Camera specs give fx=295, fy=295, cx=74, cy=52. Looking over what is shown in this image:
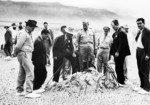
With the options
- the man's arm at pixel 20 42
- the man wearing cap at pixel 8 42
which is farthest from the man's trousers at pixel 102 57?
the man wearing cap at pixel 8 42

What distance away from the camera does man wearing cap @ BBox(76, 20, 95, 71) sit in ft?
29.3

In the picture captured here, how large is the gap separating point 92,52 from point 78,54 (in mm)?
462

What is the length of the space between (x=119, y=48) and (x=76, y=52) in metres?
1.70

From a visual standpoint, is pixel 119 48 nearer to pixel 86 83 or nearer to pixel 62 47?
pixel 86 83

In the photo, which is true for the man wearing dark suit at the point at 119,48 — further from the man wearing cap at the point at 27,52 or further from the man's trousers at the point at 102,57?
the man wearing cap at the point at 27,52

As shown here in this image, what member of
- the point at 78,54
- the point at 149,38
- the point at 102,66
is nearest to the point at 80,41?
the point at 78,54

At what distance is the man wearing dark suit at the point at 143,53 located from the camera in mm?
7367

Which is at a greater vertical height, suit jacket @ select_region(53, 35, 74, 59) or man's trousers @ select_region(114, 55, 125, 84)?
suit jacket @ select_region(53, 35, 74, 59)

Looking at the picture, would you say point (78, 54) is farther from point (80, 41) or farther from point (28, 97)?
point (28, 97)

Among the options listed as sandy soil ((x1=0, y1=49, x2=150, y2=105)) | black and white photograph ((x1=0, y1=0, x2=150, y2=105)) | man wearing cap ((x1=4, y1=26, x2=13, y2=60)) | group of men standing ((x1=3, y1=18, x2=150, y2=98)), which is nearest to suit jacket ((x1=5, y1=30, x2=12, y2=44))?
man wearing cap ((x1=4, y1=26, x2=13, y2=60))

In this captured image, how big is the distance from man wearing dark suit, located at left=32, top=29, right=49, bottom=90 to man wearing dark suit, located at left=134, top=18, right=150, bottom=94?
239cm

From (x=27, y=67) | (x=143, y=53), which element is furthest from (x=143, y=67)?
(x=27, y=67)

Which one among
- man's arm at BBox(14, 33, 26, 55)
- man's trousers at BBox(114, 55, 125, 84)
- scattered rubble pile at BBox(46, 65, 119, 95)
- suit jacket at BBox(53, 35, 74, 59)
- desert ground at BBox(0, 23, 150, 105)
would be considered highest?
man's arm at BBox(14, 33, 26, 55)

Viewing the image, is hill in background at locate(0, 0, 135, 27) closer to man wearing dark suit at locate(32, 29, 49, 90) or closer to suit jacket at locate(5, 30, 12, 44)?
suit jacket at locate(5, 30, 12, 44)
